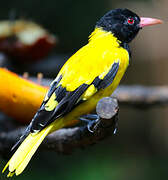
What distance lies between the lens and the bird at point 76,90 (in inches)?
96.0

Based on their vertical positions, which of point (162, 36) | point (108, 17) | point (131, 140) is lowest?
point (131, 140)

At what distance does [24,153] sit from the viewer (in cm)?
239

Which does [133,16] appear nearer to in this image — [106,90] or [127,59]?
[127,59]

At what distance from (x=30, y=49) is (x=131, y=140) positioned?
2.07 m

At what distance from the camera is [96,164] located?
4.74 meters

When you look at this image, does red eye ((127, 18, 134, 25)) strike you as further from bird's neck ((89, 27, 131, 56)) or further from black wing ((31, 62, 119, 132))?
black wing ((31, 62, 119, 132))

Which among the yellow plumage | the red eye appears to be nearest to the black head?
the red eye

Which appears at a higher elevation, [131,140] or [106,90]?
[106,90]

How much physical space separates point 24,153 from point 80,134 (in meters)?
0.45

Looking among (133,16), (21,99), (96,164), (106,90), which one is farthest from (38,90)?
(96,164)

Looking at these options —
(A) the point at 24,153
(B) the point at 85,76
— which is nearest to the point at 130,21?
(B) the point at 85,76

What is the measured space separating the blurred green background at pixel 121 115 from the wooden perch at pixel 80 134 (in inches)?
41.1

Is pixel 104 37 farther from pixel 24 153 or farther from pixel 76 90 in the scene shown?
pixel 24 153

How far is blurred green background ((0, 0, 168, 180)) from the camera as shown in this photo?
4.68 meters
